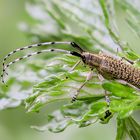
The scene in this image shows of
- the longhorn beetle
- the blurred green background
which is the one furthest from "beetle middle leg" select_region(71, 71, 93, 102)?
the blurred green background

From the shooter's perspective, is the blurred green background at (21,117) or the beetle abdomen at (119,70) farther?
the blurred green background at (21,117)

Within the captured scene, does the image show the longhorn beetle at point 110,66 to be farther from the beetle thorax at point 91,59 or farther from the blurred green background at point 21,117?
the blurred green background at point 21,117

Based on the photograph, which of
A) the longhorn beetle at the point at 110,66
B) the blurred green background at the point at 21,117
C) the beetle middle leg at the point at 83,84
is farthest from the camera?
the blurred green background at the point at 21,117

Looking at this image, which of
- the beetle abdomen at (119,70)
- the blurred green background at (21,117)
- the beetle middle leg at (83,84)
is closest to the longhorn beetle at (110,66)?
the beetle abdomen at (119,70)

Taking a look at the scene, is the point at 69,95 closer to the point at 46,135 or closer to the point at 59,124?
the point at 59,124

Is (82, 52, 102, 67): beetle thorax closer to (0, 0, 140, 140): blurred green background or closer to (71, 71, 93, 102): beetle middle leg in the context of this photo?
(71, 71, 93, 102): beetle middle leg

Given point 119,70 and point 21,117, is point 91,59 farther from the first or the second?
point 21,117

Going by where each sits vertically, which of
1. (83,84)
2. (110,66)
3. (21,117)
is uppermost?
(21,117)

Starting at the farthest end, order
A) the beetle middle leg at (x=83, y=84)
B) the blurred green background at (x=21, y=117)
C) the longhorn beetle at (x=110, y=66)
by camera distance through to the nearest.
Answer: the blurred green background at (x=21, y=117) → the longhorn beetle at (x=110, y=66) → the beetle middle leg at (x=83, y=84)

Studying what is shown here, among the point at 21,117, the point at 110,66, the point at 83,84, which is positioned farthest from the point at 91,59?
the point at 21,117
